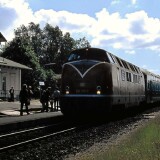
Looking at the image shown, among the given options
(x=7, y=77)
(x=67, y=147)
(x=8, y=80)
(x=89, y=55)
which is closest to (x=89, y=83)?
(x=89, y=55)

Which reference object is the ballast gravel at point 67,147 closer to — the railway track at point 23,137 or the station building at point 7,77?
the railway track at point 23,137

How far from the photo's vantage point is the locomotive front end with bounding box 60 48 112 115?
19.4 meters

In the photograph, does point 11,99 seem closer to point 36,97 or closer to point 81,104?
point 36,97

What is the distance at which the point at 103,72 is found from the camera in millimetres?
19766

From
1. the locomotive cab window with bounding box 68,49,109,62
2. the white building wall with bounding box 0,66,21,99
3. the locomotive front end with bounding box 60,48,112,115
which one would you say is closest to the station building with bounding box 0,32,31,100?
the white building wall with bounding box 0,66,21,99

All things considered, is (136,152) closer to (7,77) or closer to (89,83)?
(89,83)

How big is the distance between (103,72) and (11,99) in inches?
1016

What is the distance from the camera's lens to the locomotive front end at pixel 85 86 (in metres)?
19.4

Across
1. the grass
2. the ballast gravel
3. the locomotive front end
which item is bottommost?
the ballast gravel

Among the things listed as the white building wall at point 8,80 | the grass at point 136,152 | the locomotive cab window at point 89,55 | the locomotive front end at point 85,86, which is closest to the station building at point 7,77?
the white building wall at point 8,80

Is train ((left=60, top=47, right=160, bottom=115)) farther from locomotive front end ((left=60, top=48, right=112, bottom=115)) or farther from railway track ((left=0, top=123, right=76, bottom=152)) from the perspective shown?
railway track ((left=0, top=123, right=76, bottom=152))

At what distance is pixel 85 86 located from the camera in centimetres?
1958

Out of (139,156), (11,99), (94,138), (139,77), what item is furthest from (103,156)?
(11,99)

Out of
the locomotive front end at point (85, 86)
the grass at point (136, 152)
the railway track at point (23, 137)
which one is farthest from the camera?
the locomotive front end at point (85, 86)
